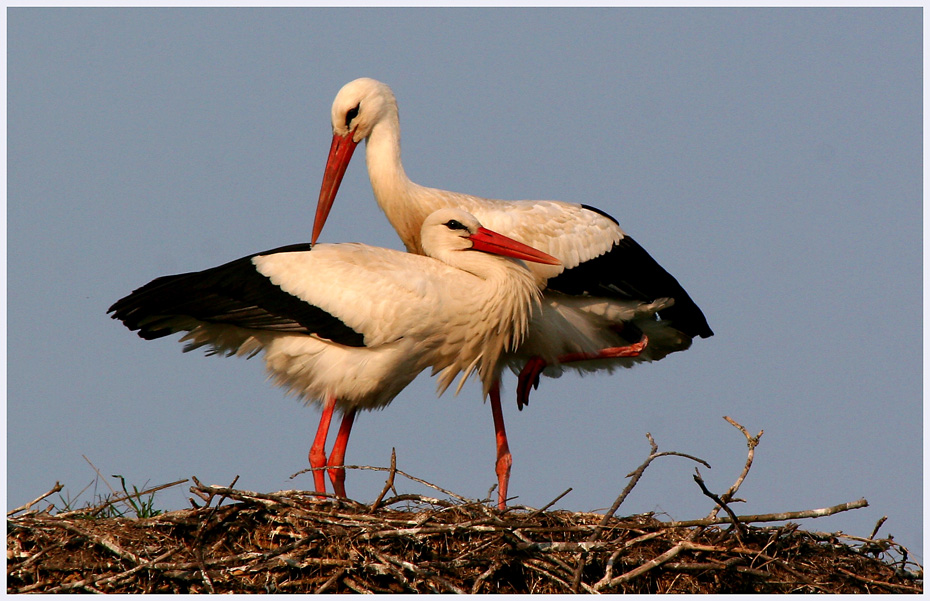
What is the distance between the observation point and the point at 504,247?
6.93m

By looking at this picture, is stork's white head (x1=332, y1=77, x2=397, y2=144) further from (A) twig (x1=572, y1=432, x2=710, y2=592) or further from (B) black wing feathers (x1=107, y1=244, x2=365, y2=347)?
(A) twig (x1=572, y1=432, x2=710, y2=592)

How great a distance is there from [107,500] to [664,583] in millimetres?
2650

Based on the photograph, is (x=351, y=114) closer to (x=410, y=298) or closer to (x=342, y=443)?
(x=410, y=298)

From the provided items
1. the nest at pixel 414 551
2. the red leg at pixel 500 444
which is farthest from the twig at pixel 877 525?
the red leg at pixel 500 444

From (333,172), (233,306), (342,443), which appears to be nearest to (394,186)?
(333,172)

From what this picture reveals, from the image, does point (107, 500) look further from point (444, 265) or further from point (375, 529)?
point (444, 265)

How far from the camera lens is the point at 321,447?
7043mm

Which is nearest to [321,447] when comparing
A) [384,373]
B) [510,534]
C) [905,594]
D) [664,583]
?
[384,373]

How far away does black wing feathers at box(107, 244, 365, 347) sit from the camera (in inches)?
261

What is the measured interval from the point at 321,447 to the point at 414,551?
5.17ft

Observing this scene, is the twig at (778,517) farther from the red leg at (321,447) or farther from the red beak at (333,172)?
the red beak at (333,172)

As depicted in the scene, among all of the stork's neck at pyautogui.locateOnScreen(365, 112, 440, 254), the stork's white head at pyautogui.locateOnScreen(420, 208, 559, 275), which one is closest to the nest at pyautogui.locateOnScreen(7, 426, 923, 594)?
the stork's white head at pyautogui.locateOnScreen(420, 208, 559, 275)

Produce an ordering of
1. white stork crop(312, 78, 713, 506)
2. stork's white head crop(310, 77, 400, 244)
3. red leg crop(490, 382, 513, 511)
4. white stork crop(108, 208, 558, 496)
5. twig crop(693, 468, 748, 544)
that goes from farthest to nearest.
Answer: red leg crop(490, 382, 513, 511) → stork's white head crop(310, 77, 400, 244) → white stork crop(312, 78, 713, 506) → white stork crop(108, 208, 558, 496) → twig crop(693, 468, 748, 544)

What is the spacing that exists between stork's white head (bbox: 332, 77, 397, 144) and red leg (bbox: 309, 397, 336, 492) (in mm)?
1617
